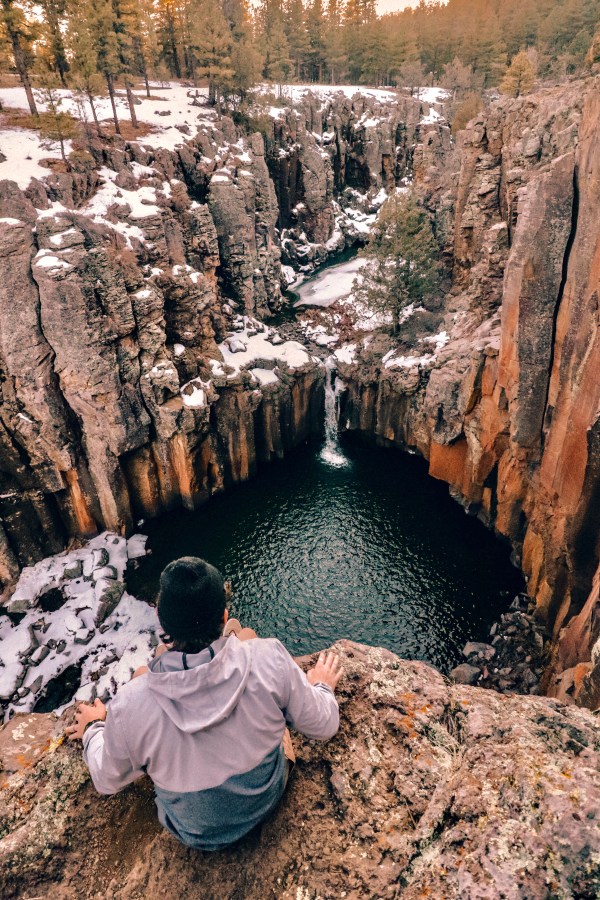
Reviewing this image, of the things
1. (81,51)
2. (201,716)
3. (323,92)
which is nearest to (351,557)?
(201,716)

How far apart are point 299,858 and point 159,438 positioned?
2521cm

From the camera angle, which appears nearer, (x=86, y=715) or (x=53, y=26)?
(x=86, y=715)

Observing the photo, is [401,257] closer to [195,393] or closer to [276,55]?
[195,393]

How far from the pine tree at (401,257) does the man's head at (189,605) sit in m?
33.7

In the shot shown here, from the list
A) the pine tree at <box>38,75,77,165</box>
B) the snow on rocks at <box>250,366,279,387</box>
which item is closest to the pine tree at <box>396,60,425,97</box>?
the pine tree at <box>38,75,77,165</box>

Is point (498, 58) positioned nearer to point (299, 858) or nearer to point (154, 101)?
point (154, 101)

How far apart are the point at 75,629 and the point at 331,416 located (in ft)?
71.3

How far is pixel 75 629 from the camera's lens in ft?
70.4

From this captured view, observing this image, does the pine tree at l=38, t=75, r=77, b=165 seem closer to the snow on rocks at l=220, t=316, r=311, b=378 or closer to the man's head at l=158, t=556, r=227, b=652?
the snow on rocks at l=220, t=316, r=311, b=378

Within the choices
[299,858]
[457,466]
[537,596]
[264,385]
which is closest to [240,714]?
[299,858]

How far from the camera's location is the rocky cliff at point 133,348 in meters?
22.8

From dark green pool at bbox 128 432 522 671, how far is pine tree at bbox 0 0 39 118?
30.0 metres

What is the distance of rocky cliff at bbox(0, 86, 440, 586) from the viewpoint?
899 inches

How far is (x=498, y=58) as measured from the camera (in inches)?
2827
